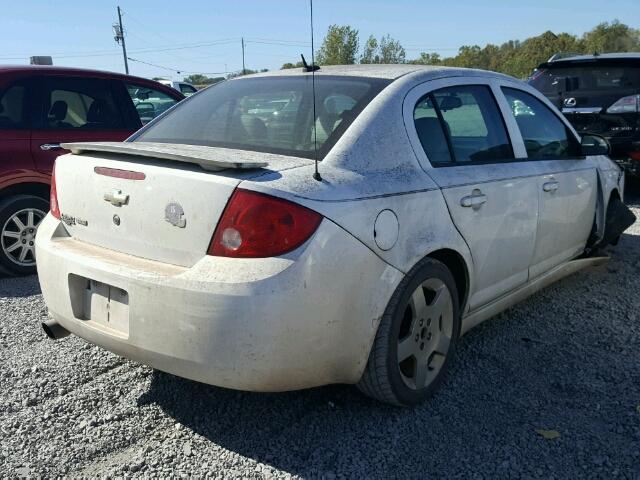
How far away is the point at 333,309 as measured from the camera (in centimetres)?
242

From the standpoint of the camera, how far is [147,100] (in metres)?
6.35

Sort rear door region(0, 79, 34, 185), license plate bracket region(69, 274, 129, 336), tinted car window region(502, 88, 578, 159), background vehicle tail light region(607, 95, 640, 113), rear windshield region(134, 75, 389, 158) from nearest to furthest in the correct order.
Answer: license plate bracket region(69, 274, 129, 336), rear windshield region(134, 75, 389, 158), tinted car window region(502, 88, 578, 159), rear door region(0, 79, 34, 185), background vehicle tail light region(607, 95, 640, 113)

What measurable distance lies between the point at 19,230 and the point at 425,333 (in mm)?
3735

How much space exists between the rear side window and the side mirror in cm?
99

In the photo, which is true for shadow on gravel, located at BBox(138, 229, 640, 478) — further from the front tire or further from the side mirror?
the side mirror

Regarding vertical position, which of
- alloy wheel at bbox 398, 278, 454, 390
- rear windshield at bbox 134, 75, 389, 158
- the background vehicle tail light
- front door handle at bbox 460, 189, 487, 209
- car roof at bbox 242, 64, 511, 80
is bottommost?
alloy wheel at bbox 398, 278, 454, 390

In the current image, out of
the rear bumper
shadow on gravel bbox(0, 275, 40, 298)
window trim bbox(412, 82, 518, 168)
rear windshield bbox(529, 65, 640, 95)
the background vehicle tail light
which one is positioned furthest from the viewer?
rear windshield bbox(529, 65, 640, 95)

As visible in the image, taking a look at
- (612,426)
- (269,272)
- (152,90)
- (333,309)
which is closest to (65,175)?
(269,272)

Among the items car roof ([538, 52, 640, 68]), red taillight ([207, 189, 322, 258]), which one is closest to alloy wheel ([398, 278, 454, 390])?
red taillight ([207, 189, 322, 258])

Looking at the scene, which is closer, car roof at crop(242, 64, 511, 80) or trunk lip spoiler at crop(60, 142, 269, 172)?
trunk lip spoiler at crop(60, 142, 269, 172)

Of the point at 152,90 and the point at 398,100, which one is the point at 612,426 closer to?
the point at 398,100

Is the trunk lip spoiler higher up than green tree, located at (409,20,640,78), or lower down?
lower down

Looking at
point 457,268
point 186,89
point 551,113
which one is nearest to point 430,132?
point 457,268

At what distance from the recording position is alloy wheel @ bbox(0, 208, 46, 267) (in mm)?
5066
